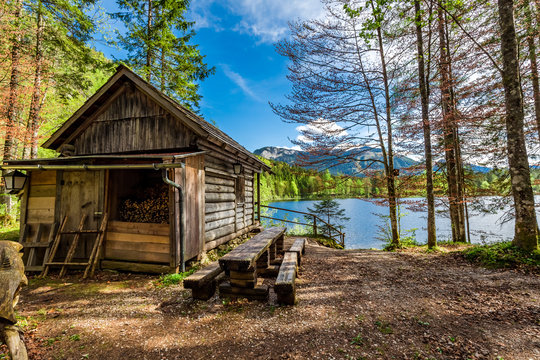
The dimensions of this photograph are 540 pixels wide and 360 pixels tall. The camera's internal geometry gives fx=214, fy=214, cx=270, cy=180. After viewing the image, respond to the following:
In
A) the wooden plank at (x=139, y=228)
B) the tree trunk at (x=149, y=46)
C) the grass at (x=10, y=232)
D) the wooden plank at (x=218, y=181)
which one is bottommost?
the grass at (x=10, y=232)

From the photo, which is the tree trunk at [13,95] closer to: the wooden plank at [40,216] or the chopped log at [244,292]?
the wooden plank at [40,216]

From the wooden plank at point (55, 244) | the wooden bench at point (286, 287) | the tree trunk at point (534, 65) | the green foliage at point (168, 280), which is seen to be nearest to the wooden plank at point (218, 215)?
the green foliage at point (168, 280)

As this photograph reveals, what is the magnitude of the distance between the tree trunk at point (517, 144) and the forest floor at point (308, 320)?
1.21 meters

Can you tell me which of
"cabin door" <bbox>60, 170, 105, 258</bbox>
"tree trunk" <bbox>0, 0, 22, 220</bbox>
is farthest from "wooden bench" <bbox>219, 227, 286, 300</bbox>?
"tree trunk" <bbox>0, 0, 22, 220</bbox>

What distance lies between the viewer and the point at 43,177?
5.93m

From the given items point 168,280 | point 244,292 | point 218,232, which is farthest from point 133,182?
point 244,292

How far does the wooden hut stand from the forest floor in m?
1.09

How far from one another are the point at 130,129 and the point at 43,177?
2.56m

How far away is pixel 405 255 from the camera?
6.96m

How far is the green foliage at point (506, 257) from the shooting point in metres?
4.90

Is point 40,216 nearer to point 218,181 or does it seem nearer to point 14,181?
point 14,181

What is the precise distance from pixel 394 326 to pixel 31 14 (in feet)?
60.1

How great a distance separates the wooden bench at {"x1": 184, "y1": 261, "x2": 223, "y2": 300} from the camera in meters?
3.68

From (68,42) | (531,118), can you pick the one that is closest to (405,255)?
(531,118)
